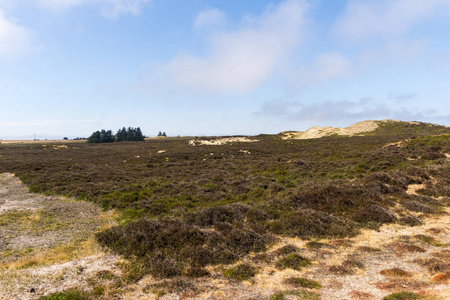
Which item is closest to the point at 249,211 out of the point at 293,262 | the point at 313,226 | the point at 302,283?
the point at 313,226

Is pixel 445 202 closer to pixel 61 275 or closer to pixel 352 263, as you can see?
pixel 352 263

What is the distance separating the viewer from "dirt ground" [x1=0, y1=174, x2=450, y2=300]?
6.95 metres

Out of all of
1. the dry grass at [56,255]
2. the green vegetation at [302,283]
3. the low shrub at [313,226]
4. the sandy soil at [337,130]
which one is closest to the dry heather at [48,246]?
the dry grass at [56,255]

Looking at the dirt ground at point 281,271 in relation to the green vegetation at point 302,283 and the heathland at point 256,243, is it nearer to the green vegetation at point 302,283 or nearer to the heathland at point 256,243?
the heathland at point 256,243

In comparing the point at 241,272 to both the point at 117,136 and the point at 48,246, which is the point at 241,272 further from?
the point at 117,136

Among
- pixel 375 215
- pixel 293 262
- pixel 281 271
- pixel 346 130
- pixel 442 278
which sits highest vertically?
pixel 346 130

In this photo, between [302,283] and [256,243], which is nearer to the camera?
[302,283]

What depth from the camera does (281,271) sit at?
323 inches

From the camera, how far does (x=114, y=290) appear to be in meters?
7.19

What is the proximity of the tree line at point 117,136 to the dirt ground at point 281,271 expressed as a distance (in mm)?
125960

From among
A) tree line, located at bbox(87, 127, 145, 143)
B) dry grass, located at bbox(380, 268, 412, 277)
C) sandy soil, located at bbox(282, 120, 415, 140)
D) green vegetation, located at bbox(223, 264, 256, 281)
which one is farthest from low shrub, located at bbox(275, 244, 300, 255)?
tree line, located at bbox(87, 127, 145, 143)

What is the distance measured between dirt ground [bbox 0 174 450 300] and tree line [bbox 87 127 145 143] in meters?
126

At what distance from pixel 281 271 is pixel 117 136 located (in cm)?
14717

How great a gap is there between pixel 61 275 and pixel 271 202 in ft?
36.6
